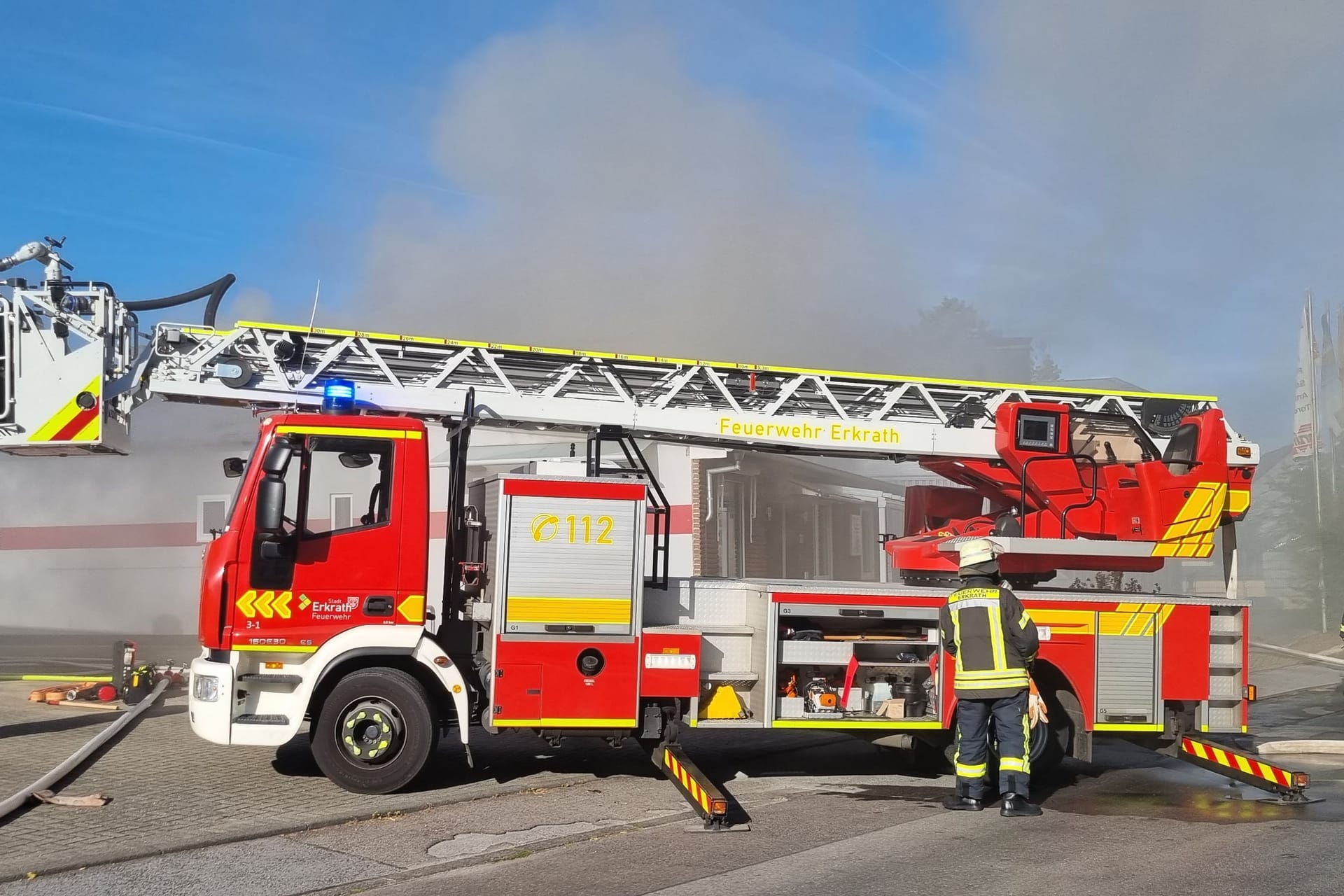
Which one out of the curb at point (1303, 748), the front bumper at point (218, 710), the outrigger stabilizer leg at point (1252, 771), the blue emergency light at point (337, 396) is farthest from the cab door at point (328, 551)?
the curb at point (1303, 748)

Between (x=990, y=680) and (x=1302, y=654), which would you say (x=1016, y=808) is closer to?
(x=990, y=680)

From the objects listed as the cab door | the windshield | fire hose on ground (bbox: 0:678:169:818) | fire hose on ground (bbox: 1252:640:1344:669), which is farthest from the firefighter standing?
fire hose on ground (bbox: 1252:640:1344:669)

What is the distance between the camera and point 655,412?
344 inches

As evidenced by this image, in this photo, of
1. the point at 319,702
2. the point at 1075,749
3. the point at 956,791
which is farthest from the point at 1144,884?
the point at 319,702

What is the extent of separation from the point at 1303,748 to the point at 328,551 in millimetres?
8220

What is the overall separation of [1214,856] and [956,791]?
172 centimetres

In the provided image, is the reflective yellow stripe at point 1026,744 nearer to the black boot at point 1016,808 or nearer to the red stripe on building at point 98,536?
the black boot at point 1016,808

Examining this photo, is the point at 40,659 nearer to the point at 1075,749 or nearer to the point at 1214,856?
the point at 1075,749

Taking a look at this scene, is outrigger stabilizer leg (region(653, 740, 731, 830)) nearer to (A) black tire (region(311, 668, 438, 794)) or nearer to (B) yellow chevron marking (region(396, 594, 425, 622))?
(A) black tire (region(311, 668, 438, 794))

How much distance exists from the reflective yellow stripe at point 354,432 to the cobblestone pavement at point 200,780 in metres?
2.24

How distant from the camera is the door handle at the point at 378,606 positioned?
743 centimetres

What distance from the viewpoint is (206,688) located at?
7.19 metres

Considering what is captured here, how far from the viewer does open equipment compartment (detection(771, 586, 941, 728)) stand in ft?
25.8

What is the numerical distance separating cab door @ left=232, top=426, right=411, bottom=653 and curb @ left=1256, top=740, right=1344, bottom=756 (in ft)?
24.0
